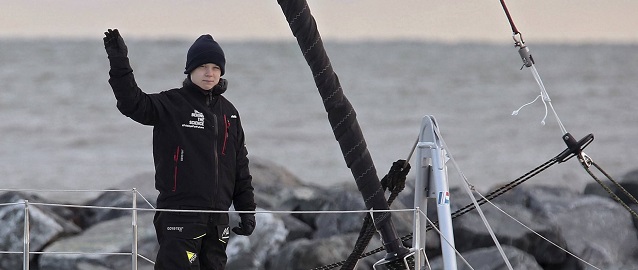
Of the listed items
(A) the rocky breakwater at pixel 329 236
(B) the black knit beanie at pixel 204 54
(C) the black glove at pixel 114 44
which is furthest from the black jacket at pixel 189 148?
(A) the rocky breakwater at pixel 329 236

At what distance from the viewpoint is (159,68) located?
45.2 m

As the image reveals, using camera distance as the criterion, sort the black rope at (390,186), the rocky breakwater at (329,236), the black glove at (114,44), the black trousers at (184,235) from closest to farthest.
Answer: the black glove at (114,44)
the black trousers at (184,235)
the black rope at (390,186)
the rocky breakwater at (329,236)

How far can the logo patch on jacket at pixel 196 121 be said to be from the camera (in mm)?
5355

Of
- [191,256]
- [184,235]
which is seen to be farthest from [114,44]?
[191,256]

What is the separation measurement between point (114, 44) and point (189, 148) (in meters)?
0.62

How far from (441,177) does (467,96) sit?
2881 cm

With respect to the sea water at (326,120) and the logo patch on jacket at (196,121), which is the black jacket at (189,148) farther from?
the sea water at (326,120)

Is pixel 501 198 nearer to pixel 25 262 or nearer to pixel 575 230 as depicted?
pixel 575 230

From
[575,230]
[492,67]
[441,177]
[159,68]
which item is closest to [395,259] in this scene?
[441,177]

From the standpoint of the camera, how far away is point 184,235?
5.30m

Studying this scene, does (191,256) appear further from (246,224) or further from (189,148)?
(189,148)

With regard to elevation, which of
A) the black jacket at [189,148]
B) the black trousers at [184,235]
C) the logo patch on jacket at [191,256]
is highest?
the black jacket at [189,148]

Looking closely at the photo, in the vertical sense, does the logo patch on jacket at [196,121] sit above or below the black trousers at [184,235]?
above

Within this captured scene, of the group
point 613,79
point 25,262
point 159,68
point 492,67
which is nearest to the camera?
point 25,262
